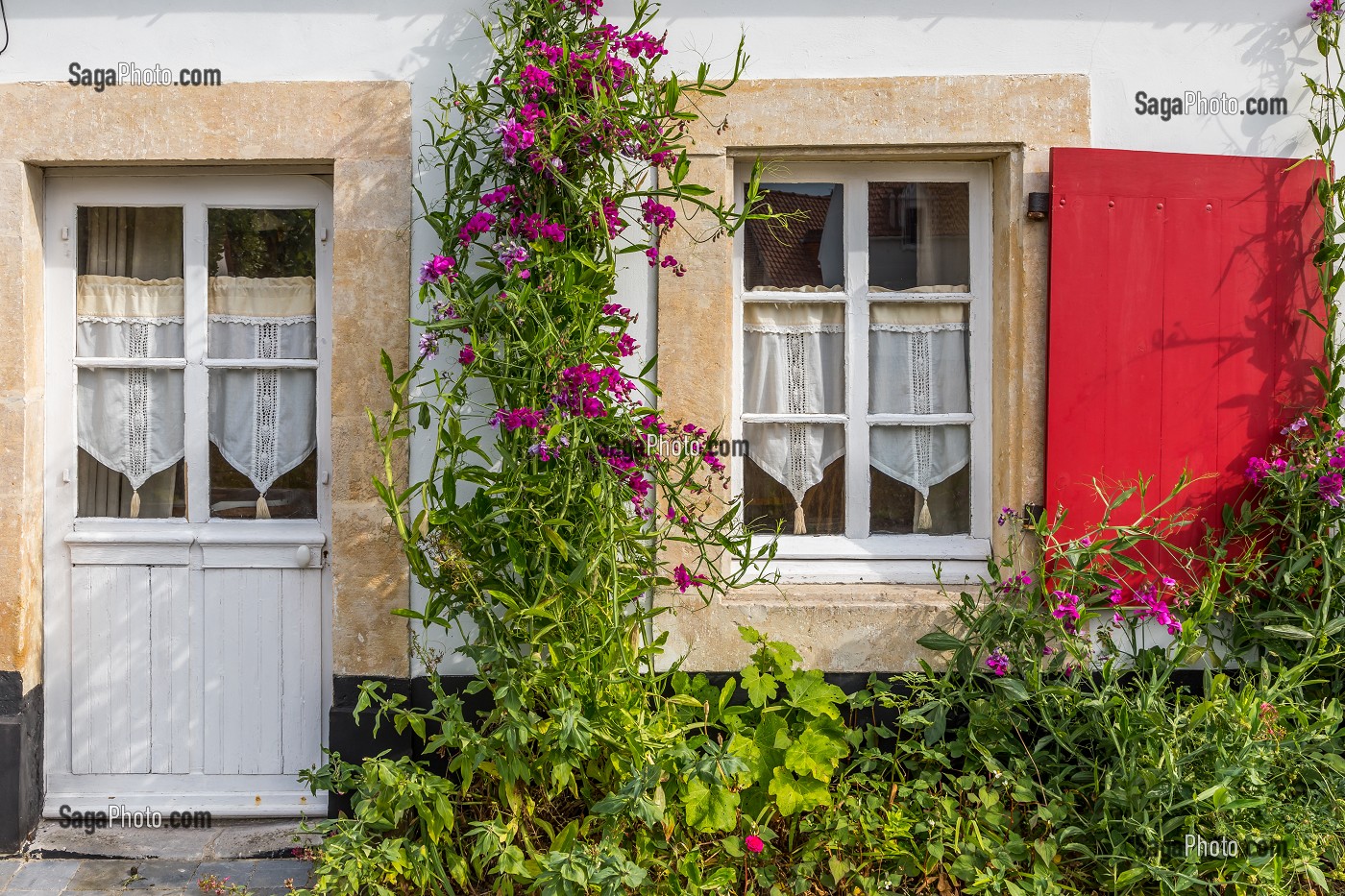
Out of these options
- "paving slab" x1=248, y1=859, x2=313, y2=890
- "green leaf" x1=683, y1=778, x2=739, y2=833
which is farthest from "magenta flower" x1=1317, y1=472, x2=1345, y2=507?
"paving slab" x1=248, y1=859, x2=313, y2=890

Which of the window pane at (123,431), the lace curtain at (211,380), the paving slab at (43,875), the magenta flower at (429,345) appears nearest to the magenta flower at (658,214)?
the magenta flower at (429,345)

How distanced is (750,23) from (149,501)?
2687 mm

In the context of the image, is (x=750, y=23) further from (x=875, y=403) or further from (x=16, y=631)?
(x=16, y=631)

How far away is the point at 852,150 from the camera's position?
3297mm

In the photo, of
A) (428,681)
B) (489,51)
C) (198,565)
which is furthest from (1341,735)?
(198,565)

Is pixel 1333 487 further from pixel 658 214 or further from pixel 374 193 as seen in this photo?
pixel 374 193

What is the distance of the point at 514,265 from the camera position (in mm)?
2896

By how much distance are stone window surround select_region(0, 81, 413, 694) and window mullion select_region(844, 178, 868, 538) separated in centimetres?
151

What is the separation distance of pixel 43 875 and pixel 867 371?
3221mm

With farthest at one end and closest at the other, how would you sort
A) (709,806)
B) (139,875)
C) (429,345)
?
(139,875) < (429,345) < (709,806)

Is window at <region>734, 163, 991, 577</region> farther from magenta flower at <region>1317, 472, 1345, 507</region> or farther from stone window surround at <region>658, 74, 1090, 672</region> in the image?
magenta flower at <region>1317, 472, 1345, 507</region>

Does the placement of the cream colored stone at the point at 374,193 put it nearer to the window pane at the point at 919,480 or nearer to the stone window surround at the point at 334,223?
the stone window surround at the point at 334,223

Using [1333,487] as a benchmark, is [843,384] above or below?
above

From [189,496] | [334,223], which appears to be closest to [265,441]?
[189,496]
